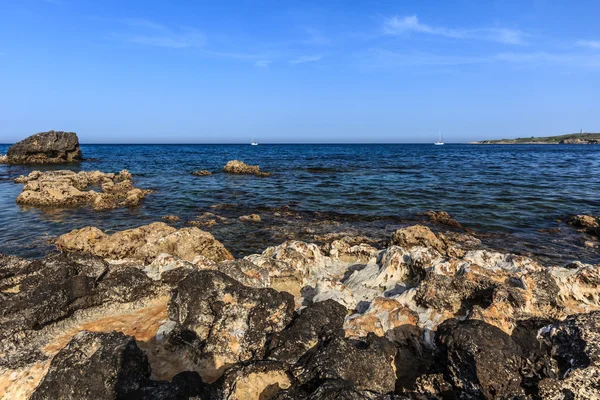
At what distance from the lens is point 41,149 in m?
47.8

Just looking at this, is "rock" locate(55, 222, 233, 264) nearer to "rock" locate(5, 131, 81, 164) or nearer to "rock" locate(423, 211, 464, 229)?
"rock" locate(423, 211, 464, 229)

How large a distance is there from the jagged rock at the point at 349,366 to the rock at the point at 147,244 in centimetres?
613

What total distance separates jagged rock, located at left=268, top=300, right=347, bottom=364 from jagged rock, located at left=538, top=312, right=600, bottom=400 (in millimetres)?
2272

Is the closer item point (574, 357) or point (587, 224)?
point (574, 357)

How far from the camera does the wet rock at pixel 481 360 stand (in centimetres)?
364

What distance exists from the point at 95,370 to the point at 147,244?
5950 mm

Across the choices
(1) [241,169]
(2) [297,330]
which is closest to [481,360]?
(2) [297,330]

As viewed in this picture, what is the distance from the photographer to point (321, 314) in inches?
190

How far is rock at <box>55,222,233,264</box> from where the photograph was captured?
9336 millimetres

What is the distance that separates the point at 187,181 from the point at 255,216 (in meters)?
16.0

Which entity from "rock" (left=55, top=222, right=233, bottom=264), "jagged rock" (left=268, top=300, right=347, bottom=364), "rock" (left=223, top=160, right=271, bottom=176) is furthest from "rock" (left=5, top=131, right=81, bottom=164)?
"jagged rock" (left=268, top=300, right=347, bottom=364)

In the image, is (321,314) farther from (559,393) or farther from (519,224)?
(519,224)

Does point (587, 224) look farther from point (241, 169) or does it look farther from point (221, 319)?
point (241, 169)

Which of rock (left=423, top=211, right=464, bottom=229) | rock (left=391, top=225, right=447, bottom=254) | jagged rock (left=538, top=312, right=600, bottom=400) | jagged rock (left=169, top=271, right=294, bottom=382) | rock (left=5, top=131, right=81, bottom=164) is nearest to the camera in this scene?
jagged rock (left=538, top=312, right=600, bottom=400)
